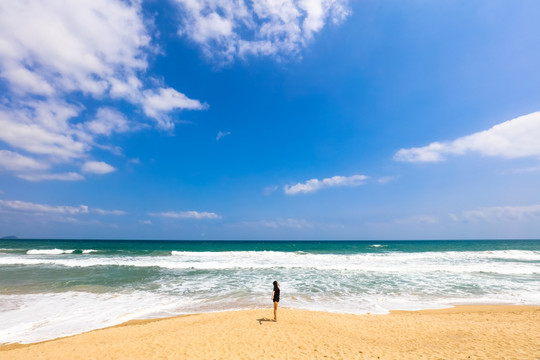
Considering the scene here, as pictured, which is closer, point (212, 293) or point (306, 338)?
point (306, 338)

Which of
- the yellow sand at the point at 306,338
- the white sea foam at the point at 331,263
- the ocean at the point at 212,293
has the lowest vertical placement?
the white sea foam at the point at 331,263

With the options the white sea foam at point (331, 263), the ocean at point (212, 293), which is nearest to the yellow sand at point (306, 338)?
the ocean at point (212, 293)

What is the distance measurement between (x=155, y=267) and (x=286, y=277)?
1476 centimetres

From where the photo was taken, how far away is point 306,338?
27.5 ft

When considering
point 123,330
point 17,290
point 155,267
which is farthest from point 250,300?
point 155,267

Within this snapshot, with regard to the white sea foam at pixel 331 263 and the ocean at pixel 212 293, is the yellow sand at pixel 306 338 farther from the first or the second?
the white sea foam at pixel 331 263

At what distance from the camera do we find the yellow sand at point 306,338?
732 cm

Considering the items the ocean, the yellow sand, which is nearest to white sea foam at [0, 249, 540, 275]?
the ocean

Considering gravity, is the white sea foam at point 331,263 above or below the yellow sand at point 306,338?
below

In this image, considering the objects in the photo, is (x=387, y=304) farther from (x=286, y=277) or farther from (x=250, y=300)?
(x=286, y=277)

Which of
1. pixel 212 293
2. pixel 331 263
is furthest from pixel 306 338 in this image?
pixel 331 263

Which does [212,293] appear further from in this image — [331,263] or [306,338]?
[331,263]

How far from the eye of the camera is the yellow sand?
24.0 feet

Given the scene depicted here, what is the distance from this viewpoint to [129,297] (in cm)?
1497
